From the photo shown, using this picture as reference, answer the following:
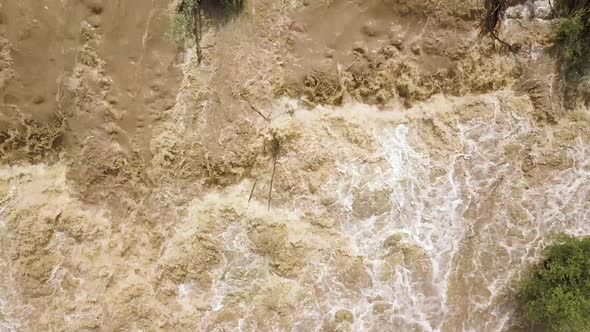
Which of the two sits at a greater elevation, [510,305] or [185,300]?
[510,305]

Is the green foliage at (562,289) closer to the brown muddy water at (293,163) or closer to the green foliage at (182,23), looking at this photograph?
the brown muddy water at (293,163)

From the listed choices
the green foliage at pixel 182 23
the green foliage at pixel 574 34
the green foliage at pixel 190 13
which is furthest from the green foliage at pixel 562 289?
the green foliage at pixel 182 23

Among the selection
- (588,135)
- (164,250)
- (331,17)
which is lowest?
(164,250)

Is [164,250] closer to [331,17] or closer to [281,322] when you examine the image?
[281,322]

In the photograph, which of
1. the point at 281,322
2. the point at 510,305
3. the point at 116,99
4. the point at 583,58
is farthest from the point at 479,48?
the point at 116,99

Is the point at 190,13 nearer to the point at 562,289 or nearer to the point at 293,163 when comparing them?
the point at 293,163

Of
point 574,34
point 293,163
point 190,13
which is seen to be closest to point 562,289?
point 574,34
